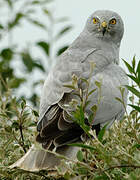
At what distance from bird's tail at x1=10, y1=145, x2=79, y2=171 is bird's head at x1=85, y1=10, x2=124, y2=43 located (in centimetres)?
252

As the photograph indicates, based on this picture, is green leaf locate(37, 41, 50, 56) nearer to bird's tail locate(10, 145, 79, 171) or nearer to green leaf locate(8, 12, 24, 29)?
green leaf locate(8, 12, 24, 29)

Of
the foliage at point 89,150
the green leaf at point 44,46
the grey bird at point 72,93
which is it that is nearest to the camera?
the foliage at point 89,150

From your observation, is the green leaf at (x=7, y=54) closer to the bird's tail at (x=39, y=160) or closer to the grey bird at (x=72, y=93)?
the grey bird at (x=72, y=93)

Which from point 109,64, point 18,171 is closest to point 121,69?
point 109,64

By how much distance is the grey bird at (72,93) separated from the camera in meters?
3.46

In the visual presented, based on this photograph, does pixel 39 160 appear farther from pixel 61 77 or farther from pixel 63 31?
pixel 63 31

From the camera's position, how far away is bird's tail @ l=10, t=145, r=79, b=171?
3.04m

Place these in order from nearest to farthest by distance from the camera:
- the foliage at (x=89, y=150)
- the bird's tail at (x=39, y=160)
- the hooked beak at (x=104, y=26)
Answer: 1. the foliage at (x=89, y=150)
2. the bird's tail at (x=39, y=160)
3. the hooked beak at (x=104, y=26)

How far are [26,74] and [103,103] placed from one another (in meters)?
2.11

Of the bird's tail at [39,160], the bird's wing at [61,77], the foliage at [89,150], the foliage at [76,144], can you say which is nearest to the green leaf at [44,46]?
the foliage at [76,144]

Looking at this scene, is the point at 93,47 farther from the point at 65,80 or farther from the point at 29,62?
the point at 65,80

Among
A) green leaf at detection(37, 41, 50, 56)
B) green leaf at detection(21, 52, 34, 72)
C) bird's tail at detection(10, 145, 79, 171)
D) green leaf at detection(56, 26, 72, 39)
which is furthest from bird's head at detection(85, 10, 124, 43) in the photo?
bird's tail at detection(10, 145, 79, 171)

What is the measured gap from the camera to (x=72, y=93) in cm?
277

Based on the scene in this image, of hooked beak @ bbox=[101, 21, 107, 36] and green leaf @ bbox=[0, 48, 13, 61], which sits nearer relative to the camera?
hooked beak @ bbox=[101, 21, 107, 36]
